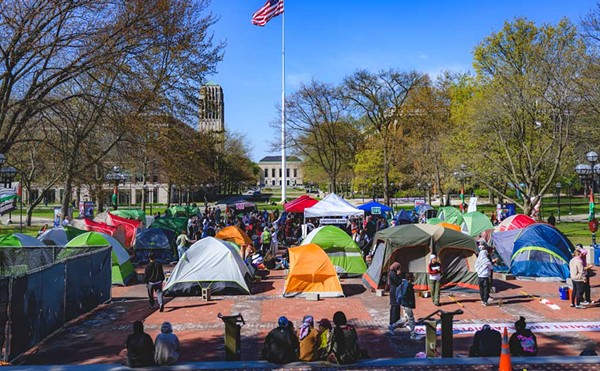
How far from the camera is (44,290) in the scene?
10.6m

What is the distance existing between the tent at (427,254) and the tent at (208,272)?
416 cm

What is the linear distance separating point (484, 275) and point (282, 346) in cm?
726

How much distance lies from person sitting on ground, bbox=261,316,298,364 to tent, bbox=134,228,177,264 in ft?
46.5

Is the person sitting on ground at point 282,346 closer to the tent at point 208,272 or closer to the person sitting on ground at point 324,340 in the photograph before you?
the person sitting on ground at point 324,340

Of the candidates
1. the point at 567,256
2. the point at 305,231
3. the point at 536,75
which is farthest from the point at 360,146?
the point at 567,256

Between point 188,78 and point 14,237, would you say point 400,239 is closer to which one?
point 14,237

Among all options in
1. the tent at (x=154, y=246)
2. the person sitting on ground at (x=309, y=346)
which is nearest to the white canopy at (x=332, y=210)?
the tent at (x=154, y=246)

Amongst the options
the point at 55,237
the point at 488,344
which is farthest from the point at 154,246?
the point at 488,344

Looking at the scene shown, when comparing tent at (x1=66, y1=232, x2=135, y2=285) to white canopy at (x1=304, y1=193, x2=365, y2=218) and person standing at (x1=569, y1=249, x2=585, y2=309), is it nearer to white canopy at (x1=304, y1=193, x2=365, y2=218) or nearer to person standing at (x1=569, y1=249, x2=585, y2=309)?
white canopy at (x1=304, y1=193, x2=365, y2=218)

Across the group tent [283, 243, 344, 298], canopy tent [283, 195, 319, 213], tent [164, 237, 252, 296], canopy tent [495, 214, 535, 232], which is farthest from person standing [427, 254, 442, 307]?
canopy tent [283, 195, 319, 213]

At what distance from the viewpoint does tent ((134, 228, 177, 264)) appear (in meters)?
21.9

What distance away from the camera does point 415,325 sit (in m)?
11.3

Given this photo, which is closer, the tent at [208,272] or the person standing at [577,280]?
the person standing at [577,280]

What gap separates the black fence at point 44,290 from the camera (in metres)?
9.10
